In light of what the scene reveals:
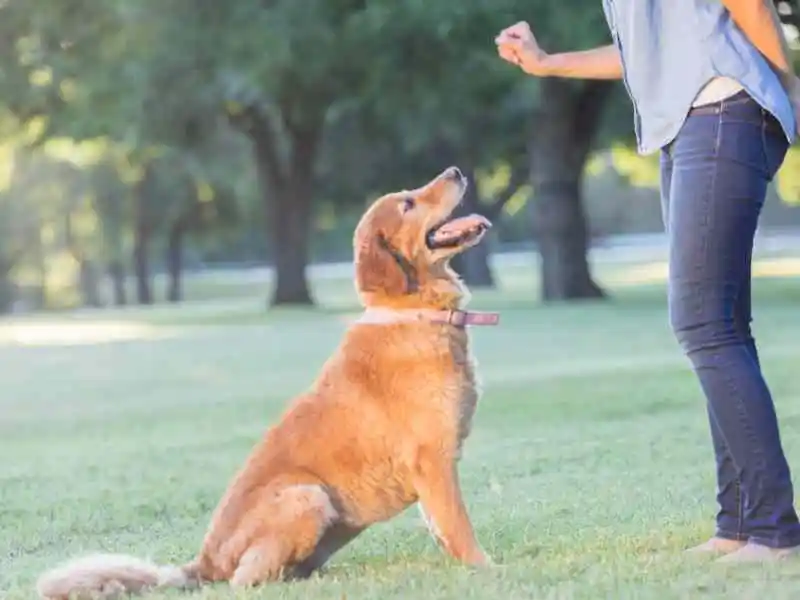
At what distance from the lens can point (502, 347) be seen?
16016 millimetres

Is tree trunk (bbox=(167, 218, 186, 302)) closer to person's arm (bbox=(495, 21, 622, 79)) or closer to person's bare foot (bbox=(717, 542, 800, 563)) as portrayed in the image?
person's arm (bbox=(495, 21, 622, 79))

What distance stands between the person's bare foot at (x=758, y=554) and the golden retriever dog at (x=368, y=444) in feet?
2.43

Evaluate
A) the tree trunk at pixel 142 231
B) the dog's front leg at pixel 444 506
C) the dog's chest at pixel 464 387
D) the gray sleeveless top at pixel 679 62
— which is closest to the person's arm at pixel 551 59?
the gray sleeveless top at pixel 679 62

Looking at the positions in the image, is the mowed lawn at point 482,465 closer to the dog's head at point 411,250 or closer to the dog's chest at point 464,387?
the dog's chest at point 464,387

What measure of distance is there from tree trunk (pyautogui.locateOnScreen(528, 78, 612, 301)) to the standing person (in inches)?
861

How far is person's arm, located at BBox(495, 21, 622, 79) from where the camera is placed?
4789 millimetres

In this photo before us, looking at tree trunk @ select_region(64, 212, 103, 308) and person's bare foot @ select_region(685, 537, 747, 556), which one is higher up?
person's bare foot @ select_region(685, 537, 747, 556)

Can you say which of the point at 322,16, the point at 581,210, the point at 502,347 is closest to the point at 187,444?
the point at 502,347

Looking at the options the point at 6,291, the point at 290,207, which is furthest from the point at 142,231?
the point at 290,207

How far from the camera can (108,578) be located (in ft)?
13.6

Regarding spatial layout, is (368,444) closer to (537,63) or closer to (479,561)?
(479,561)

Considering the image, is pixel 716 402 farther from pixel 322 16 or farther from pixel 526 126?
pixel 526 126

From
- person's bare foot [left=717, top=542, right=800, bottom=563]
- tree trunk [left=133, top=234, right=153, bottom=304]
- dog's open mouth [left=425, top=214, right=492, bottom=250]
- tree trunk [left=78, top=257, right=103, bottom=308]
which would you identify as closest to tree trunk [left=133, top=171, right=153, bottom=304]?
tree trunk [left=133, top=234, right=153, bottom=304]

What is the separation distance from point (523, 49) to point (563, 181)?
21633 millimetres
